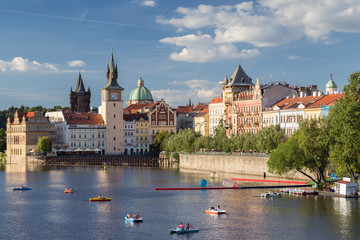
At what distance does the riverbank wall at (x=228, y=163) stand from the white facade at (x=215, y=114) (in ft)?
95.4

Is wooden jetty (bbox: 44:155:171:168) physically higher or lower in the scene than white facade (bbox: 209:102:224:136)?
lower

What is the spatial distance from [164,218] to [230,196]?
18198 mm

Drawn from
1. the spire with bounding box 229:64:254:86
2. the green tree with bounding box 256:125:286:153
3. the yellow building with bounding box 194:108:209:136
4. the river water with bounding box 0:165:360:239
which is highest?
the spire with bounding box 229:64:254:86

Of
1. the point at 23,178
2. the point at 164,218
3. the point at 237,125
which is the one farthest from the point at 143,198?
the point at 237,125

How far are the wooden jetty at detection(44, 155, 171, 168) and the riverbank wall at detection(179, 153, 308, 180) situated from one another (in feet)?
63.5

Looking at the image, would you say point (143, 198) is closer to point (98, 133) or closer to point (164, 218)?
point (164, 218)

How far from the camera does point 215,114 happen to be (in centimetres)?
18188

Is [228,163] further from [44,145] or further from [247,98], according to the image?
[44,145]

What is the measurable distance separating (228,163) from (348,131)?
156 feet

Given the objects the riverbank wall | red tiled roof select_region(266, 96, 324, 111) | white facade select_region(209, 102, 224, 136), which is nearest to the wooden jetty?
white facade select_region(209, 102, 224, 136)

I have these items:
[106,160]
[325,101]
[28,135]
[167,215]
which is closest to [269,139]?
[325,101]

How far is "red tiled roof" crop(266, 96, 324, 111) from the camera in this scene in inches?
5182

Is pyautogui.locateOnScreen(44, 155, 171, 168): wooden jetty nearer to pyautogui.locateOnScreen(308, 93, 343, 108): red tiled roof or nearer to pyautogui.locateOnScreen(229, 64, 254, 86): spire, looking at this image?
pyautogui.locateOnScreen(229, 64, 254, 86): spire

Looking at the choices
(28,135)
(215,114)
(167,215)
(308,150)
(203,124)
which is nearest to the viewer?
(167,215)
